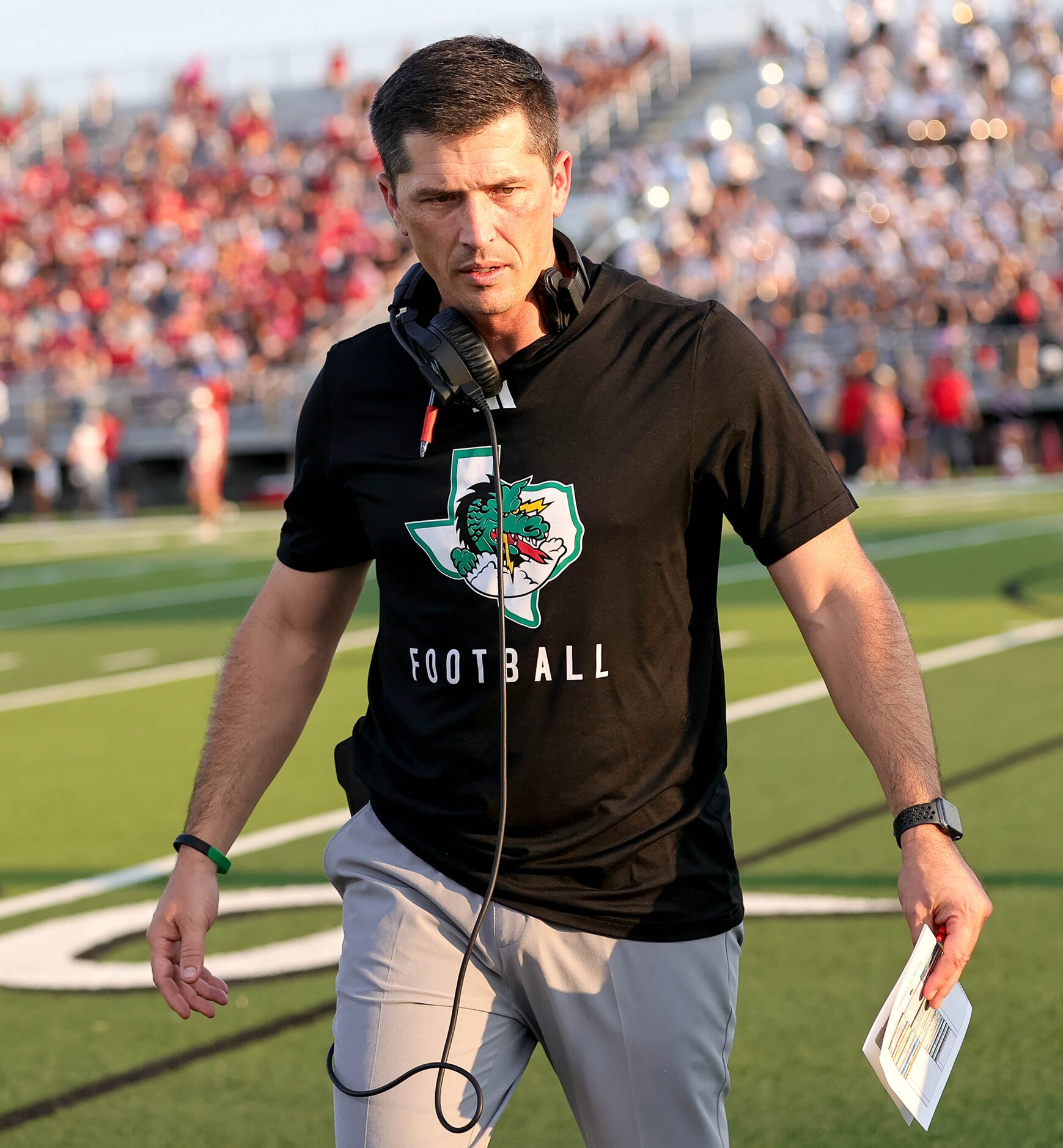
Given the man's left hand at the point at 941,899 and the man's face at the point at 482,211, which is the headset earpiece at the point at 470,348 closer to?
the man's face at the point at 482,211

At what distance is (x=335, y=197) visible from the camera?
3781cm

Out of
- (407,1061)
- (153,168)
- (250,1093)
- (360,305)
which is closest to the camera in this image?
(407,1061)

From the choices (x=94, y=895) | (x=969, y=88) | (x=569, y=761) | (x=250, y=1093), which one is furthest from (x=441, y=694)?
(x=969, y=88)

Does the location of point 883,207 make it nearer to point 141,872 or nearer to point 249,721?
point 141,872

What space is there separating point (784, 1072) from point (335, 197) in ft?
113

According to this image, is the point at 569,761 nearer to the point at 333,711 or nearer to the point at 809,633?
the point at 809,633

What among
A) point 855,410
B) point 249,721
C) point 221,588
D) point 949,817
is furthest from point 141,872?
point 855,410

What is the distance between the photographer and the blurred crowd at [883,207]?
31125 mm

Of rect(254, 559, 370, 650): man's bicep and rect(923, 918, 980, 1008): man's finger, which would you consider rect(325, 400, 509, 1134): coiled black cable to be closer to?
rect(254, 559, 370, 650): man's bicep

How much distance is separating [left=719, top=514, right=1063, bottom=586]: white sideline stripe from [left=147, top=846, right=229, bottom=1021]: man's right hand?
1351 cm

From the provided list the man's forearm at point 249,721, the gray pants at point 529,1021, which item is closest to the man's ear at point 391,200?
the man's forearm at point 249,721

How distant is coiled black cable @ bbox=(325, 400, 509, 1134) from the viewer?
2.79 meters

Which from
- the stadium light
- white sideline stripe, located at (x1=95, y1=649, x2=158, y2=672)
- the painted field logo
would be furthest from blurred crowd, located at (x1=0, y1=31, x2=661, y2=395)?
the painted field logo

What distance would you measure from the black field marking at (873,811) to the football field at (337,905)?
0.06 feet
